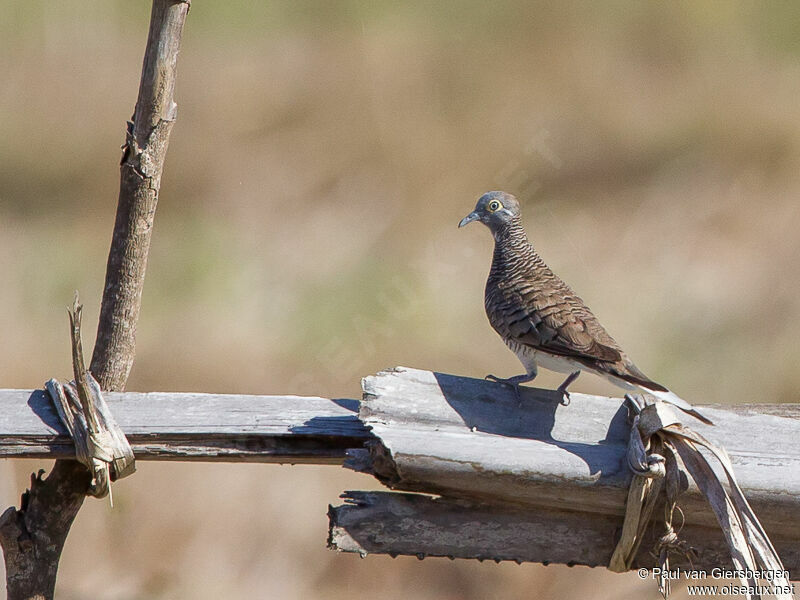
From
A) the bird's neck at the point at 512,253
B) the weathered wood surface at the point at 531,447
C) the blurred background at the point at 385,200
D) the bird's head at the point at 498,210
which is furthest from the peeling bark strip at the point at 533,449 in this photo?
the blurred background at the point at 385,200

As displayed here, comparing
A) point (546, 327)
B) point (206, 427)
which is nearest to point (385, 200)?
point (546, 327)

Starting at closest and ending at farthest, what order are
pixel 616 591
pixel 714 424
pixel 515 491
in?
pixel 515 491
pixel 714 424
pixel 616 591

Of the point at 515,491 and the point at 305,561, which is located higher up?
the point at 305,561

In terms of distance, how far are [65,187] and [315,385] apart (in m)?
1.45

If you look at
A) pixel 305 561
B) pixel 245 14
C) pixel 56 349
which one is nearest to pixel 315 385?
pixel 305 561

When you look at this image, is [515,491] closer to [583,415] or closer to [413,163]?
[583,415]

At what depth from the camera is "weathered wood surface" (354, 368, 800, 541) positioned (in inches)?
64.7

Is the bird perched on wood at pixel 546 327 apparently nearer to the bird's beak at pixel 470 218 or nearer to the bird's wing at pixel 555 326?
the bird's wing at pixel 555 326

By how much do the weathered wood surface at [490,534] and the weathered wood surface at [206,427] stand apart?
0.14m

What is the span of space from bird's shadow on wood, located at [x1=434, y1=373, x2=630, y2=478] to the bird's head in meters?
0.92

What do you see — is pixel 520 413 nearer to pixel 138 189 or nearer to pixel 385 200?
pixel 138 189

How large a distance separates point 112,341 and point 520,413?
83 cm

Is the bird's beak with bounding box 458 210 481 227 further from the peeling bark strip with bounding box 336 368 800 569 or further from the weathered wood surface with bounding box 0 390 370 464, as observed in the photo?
the weathered wood surface with bounding box 0 390 370 464

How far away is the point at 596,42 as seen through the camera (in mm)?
4426
